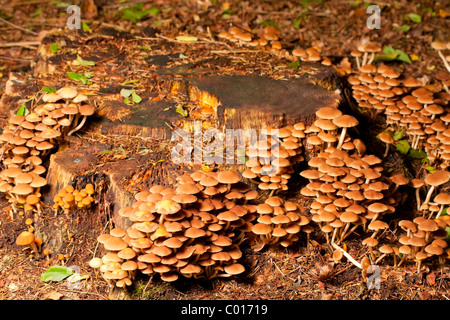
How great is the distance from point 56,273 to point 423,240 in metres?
4.08

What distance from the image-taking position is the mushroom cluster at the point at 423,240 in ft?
17.9

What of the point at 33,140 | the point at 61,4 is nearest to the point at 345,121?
the point at 33,140

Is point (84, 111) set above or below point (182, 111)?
above

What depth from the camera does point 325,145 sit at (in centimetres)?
654

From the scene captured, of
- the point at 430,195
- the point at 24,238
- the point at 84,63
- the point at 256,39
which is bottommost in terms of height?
the point at 24,238

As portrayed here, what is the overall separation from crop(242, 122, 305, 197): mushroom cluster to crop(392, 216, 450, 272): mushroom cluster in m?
1.43

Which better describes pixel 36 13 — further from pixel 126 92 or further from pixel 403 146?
pixel 403 146

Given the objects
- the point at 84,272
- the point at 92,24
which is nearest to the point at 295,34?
the point at 92,24

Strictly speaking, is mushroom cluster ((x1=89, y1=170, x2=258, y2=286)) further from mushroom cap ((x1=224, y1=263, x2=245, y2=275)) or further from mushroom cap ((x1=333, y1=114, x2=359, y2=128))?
mushroom cap ((x1=333, y1=114, x2=359, y2=128))

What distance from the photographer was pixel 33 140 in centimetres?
611

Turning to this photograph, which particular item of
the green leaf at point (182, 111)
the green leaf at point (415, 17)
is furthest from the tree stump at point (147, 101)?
the green leaf at point (415, 17)

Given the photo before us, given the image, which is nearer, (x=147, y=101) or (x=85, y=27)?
(x=147, y=101)

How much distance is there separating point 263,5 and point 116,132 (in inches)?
234

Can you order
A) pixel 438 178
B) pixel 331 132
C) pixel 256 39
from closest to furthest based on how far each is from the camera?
1. pixel 438 178
2. pixel 331 132
3. pixel 256 39
